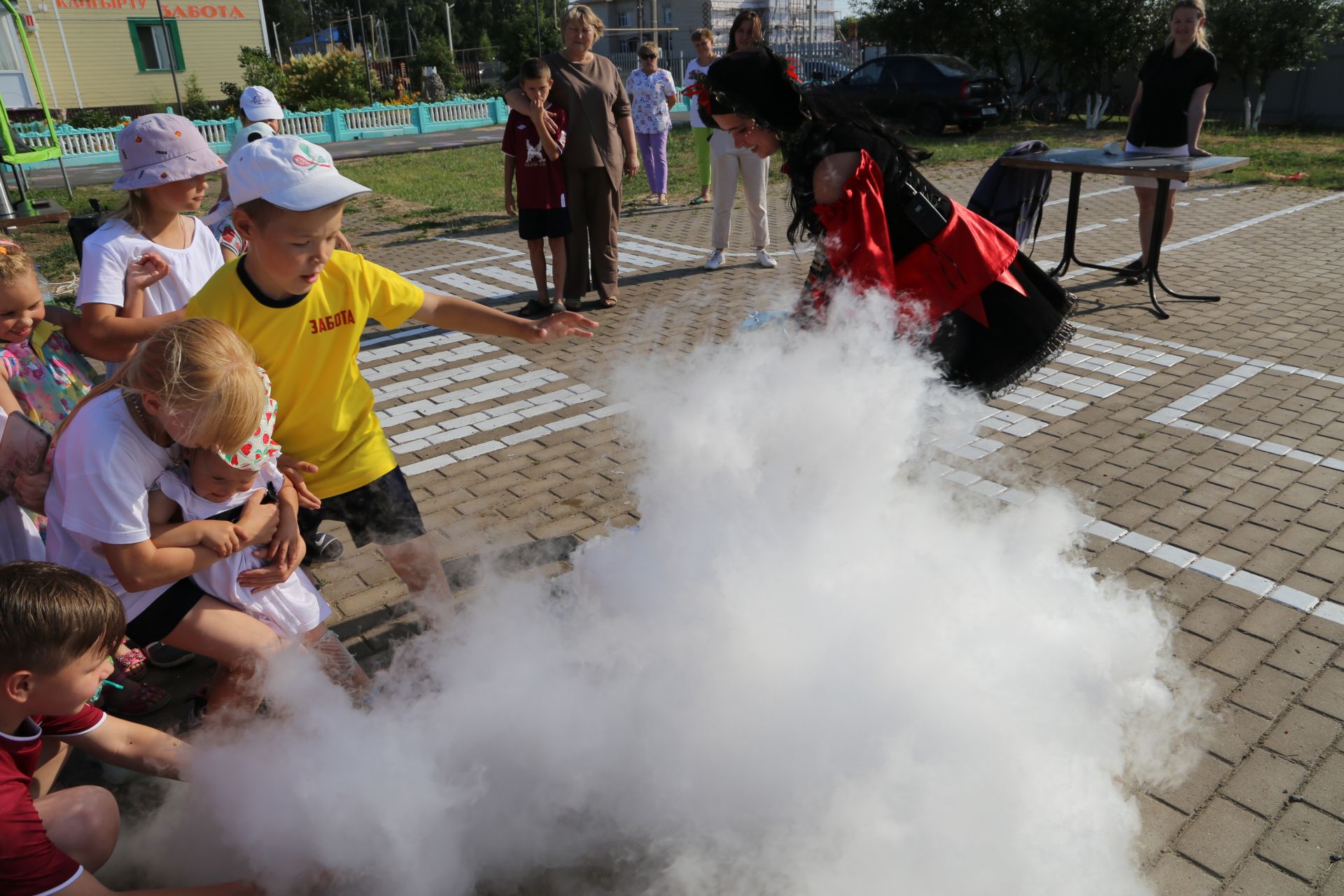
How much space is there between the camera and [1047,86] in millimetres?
21359

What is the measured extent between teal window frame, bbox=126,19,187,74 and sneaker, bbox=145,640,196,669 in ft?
104

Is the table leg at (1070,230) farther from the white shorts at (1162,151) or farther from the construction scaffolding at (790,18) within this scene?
the construction scaffolding at (790,18)

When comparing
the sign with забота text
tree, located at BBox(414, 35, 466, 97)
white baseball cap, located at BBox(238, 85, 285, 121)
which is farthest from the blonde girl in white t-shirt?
tree, located at BBox(414, 35, 466, 97)

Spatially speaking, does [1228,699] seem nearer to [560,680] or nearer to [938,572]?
[938,572]

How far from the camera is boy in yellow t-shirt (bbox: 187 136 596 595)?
2.25m

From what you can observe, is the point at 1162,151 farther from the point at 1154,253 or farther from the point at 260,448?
the point at 260,448

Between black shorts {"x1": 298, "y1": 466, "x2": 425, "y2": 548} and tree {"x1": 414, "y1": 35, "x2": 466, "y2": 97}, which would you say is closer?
black shorts {"x1": 298, "y1": 466, "x2": 425, "y2": 548}

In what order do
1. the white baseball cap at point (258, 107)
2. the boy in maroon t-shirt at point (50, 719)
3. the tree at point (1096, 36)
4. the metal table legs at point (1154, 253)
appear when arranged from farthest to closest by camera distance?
the tree at point (1096, 36)
the metal table legs at point (1154, 253)
the white baseball cap at point (258, 107)
the boy in maroon t-shirt at point (50, 719)

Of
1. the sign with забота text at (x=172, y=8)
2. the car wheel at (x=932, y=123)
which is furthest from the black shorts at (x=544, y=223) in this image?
the sign with забота text at (x=172, y=8)

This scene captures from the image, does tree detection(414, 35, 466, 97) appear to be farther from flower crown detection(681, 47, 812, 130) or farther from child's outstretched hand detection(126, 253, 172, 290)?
flower crown detection(681, 47, 812, 130)

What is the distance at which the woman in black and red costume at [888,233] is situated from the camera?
107 inches

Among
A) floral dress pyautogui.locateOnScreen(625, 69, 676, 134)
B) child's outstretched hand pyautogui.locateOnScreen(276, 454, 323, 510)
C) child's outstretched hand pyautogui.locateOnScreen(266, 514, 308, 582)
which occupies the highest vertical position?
floral dress pyautogui.locateOnScreen(625, 69, 676, 134)

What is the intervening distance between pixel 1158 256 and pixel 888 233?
4.90 m

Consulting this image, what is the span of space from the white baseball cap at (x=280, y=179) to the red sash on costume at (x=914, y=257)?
1.35m
